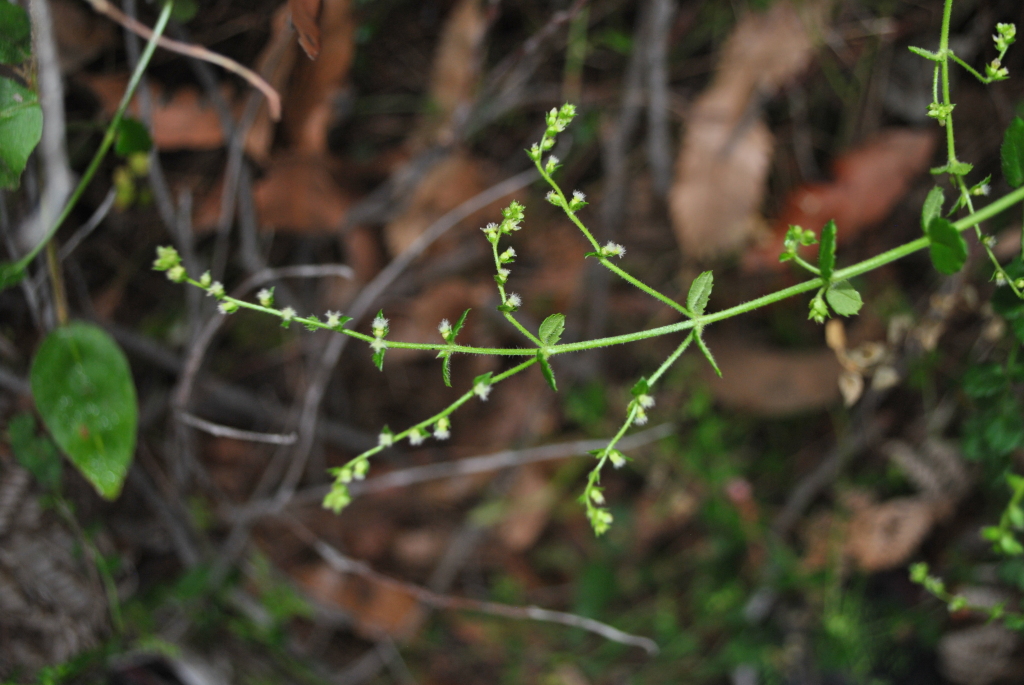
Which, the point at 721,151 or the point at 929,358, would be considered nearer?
the point at 929,358

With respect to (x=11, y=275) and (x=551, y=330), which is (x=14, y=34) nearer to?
(x=11, y=275)

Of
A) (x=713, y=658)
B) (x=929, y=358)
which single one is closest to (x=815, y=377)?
(x=929, y=358)

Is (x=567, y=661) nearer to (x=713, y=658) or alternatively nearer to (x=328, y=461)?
(x=713, y=658)

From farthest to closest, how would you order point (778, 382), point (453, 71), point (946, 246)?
1. point (778, 382)
2. point (453, 71)
3. point (946, 246)

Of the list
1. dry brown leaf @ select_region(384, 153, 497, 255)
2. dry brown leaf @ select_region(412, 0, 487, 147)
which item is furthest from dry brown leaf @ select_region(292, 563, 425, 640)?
dry brown leaf @ select_region(412, 0, 487, 147)

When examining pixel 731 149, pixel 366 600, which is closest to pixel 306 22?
pixel 731 149

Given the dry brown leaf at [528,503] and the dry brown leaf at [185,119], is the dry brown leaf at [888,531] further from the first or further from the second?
the dry brown leaf at [185,119]
